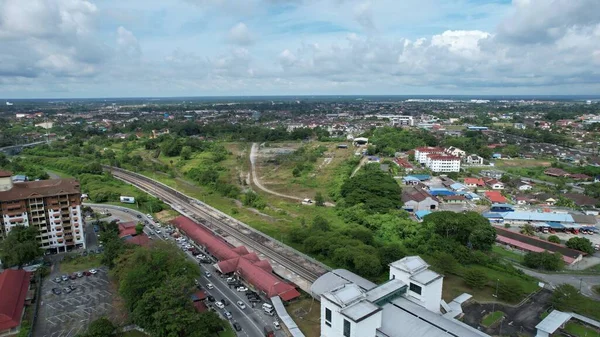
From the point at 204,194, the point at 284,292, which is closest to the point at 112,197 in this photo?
the point at 204,194

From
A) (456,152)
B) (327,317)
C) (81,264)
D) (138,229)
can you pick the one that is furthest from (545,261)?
(456,152)

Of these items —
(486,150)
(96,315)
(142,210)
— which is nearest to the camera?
(96,315)

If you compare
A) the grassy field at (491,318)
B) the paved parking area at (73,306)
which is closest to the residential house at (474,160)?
the grassy field at (491,318)

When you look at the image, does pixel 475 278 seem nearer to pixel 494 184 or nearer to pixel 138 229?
pixel 138 229

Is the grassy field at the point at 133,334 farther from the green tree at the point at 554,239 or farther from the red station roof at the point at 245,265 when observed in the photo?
the green tree at the point at 554,239

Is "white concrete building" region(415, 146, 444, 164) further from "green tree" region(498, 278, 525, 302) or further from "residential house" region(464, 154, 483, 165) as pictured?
"green tree" region(498, 278, 525, 302)

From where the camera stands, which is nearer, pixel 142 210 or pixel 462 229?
pixel 462 229

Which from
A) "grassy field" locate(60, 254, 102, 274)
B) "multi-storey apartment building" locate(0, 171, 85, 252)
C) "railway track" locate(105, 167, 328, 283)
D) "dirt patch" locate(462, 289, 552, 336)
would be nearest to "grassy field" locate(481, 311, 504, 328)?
"dirt patch" locate(462, 289, 552, 336)

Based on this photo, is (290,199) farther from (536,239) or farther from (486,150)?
(486,150)
